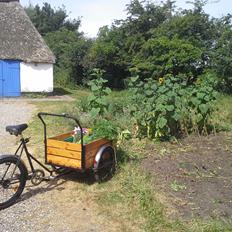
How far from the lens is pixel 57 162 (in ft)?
20.2

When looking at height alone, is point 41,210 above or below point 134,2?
below

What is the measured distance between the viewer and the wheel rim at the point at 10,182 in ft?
17.8

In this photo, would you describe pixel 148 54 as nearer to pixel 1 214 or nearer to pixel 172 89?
pixel 172 89

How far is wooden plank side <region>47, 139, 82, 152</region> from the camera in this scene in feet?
19.3

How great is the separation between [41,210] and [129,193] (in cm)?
127

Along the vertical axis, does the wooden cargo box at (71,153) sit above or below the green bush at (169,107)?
below

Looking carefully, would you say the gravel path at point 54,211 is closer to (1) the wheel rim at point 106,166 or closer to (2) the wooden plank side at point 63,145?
(1) the wheel rim at point 106,166

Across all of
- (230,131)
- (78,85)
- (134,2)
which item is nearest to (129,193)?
(230,131)

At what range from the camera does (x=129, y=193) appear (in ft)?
18.7

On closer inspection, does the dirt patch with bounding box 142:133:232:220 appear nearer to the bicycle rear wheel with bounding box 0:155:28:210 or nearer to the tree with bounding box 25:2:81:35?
the bicycle rear wheel with bounding box 0:155:28:210

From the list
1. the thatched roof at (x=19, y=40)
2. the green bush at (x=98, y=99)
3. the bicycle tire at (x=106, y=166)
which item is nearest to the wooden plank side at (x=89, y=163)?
the bicycle tire at (x=106, y=166)

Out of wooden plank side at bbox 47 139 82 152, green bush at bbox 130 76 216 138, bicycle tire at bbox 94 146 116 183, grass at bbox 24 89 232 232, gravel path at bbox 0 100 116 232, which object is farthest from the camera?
green bush at bbox 130 76 216 138

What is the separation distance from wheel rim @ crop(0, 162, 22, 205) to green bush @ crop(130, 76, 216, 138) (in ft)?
9.62

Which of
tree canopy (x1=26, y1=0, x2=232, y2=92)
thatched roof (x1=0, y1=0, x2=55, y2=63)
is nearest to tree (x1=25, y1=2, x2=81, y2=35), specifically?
tree canopy (x1=26, y1=0, x2=232, y2=92)
